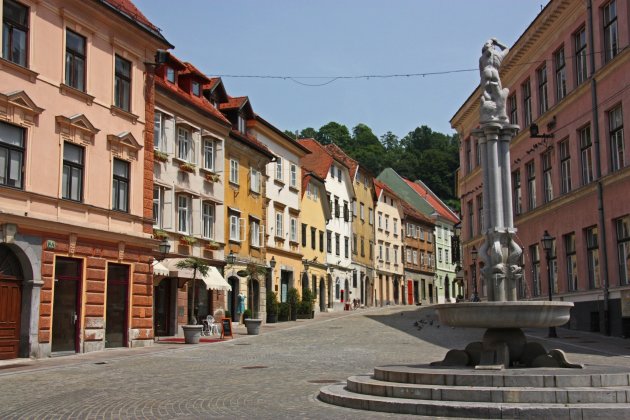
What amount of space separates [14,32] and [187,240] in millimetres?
13549

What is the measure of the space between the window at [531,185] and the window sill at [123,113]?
1879 centimetres

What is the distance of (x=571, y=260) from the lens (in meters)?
30.1

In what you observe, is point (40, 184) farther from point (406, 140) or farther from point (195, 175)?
point (406, 140)

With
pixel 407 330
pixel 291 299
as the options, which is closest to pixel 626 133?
pixel 407 330

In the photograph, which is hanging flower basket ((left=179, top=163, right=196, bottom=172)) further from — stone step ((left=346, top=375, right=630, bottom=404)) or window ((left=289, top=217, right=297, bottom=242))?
stone step ((left=346, top=375, right=630, bottom=404))

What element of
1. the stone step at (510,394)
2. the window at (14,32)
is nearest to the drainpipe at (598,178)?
the stone step at (510,394)

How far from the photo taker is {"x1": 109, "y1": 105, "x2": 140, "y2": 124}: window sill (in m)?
24.2

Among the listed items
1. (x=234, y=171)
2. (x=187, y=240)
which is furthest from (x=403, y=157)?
(x=187, y=240)

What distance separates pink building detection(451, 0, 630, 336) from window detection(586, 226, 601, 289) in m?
0.04

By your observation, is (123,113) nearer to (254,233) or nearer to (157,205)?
(157,205)

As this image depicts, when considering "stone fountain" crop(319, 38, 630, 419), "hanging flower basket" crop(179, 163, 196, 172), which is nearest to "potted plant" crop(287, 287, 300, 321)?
"hanging flower basket" crop(179, 163, 196, 172)

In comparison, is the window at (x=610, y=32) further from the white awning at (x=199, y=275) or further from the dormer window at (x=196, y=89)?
the dormer window at (x=196, y=89)

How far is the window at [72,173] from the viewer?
22.1 meters

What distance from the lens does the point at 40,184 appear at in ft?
68.7
